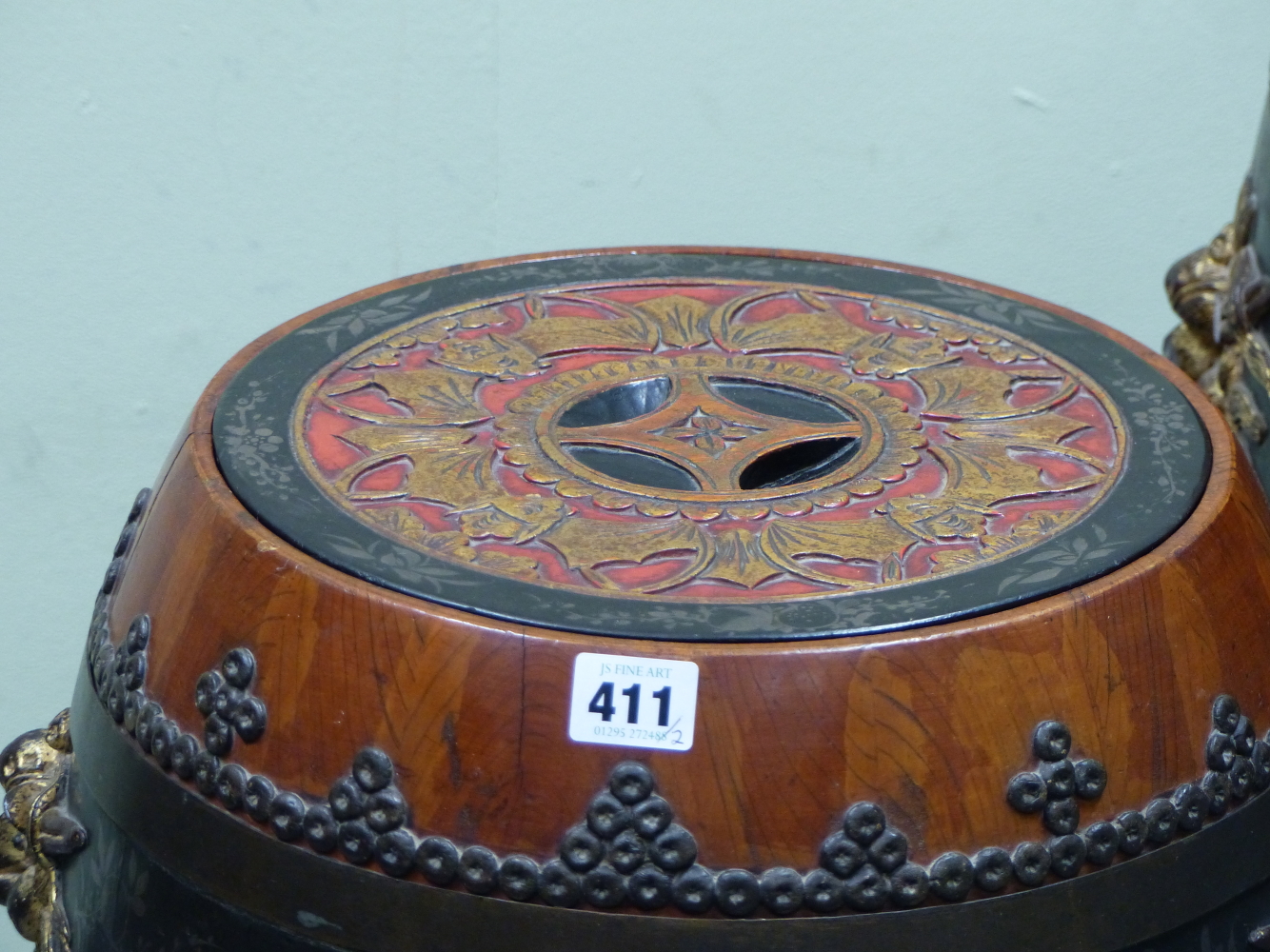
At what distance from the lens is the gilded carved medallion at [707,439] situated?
1169 millimetres

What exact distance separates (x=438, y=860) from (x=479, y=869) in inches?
1.0

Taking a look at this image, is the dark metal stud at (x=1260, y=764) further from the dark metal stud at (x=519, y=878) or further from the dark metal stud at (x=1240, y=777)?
the dark metal stud at (x=519, y=878)

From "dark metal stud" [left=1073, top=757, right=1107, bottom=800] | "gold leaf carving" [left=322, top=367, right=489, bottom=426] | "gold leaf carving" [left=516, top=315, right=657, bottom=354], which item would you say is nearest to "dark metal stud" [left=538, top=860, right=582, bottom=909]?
"dark metal stud" [left=1073, top=757, right=1107, bottom=800]

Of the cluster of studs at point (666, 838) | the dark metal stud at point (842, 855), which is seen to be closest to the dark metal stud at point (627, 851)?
the cluster of studs at point (666, 838)

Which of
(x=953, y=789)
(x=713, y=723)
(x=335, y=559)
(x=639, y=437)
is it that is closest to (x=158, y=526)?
(x=335, y=559)

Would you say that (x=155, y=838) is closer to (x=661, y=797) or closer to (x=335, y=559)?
(x=335, y=559)

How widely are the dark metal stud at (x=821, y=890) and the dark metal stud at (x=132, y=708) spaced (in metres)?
0.48

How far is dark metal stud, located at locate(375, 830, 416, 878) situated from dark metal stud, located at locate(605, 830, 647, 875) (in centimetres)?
13

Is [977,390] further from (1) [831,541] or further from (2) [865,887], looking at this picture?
(2) [865,887]

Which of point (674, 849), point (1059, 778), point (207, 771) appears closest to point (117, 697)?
point (207, 771)

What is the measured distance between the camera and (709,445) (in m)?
1.35

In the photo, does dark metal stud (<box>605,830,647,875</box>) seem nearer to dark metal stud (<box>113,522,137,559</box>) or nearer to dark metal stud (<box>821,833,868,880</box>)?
dark metal stud (<box>821,833,868,880</box>)

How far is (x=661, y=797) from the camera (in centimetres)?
105

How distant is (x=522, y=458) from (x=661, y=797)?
0.34 meters
